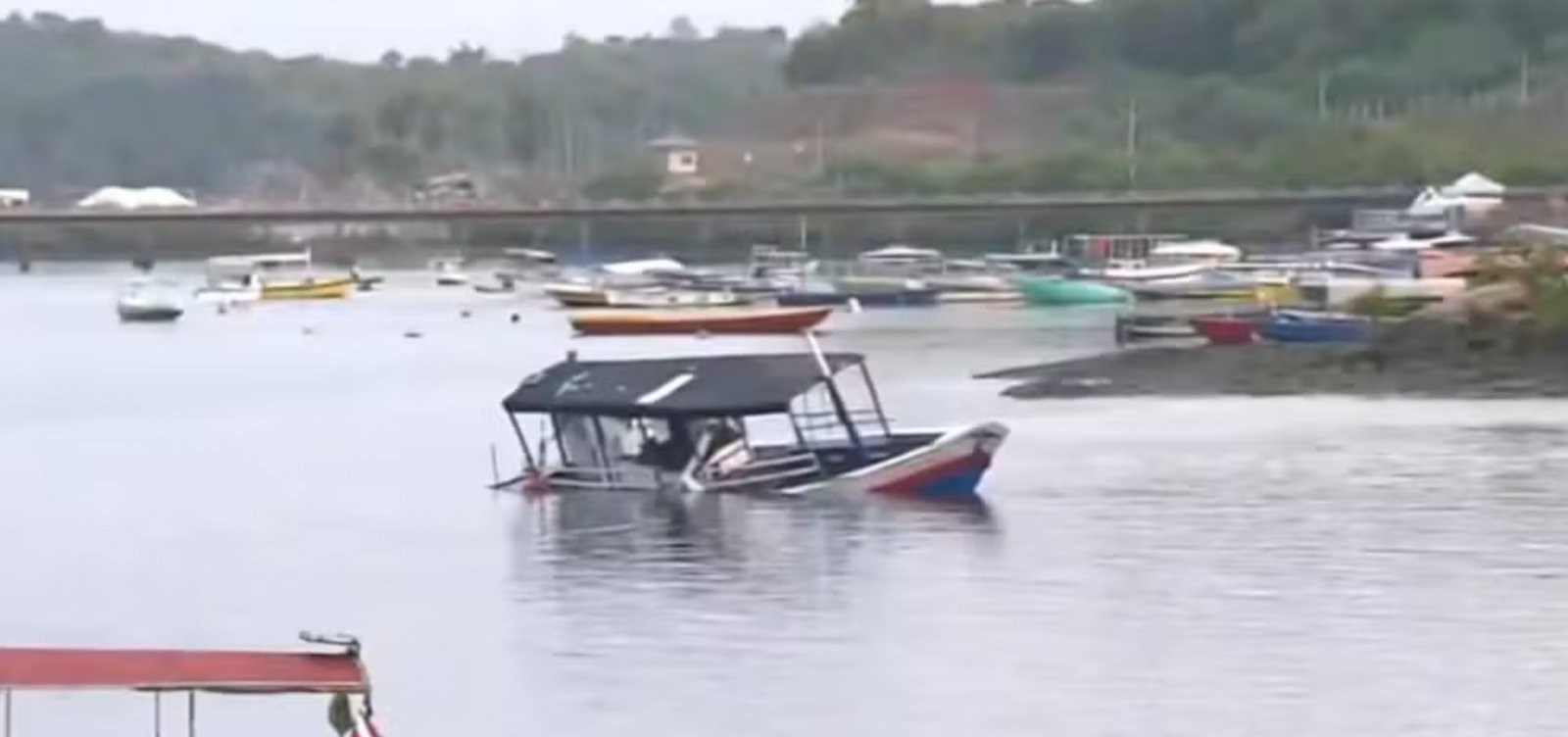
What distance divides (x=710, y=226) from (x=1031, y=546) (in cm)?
12066

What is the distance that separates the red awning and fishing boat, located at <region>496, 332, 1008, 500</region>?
22.3 meters

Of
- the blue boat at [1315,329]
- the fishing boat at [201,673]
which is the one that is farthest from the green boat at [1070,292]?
the fishing boat at [201,673]

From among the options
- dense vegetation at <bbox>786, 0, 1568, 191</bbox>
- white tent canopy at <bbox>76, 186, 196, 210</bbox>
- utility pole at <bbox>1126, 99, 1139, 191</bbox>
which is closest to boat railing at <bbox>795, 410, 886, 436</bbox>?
dense vegetation at <bbox>786, 0, 1568, 191</bbox>

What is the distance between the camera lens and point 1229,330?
71938mm

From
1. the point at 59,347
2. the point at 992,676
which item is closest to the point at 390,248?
the point at 59,347

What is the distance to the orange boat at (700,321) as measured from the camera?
295 feet

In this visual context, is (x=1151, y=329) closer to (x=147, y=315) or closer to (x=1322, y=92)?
(x=147, y=315)

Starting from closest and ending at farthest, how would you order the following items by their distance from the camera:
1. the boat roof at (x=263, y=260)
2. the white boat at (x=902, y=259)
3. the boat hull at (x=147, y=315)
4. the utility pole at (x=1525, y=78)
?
the boat hull at (x=147, y=315)
the white boat at (x=902, y=259)
the utility pole at (x=1525, y=78)
the boat roof at (x=263, y=260)

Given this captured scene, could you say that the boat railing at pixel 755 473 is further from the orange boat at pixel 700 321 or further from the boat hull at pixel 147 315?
the boat hull at pixel 147 315

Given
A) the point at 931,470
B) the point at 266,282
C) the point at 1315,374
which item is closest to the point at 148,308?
the point at 266,282

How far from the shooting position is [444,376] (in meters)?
74.9

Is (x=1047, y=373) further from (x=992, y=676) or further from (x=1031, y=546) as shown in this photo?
(x=992, y=676)

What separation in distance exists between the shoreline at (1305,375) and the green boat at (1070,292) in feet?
133

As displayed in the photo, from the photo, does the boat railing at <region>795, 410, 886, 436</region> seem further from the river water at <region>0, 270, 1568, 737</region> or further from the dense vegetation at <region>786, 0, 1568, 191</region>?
the dense vegetation at <region>786, 0, 1568, 191</region>
